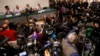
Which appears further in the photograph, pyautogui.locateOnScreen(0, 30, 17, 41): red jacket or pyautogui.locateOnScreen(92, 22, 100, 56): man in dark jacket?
pyautogui.locateOnScreen(0, 30, 17, 41): red jacket

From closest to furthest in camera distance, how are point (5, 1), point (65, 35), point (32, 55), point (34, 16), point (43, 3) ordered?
1. point (32, 55)
2. point (65, 35)
3. point (34, 16)
4. point (5, 1)
5. point (43, 3)

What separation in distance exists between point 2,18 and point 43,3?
13.2ft

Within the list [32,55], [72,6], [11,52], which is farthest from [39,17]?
[32,55]

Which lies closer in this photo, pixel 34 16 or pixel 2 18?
pixel 2 18

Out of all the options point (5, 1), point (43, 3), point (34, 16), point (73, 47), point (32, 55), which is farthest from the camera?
point (43, 3)

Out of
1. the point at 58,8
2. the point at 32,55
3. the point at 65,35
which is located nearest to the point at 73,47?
the point at 65,35

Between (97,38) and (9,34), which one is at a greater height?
(97,38)

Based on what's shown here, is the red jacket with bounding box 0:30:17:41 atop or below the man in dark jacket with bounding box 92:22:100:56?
below

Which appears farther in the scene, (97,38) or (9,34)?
(9,34)

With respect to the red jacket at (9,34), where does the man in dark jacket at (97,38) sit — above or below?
above

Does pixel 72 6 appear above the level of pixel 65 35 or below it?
below

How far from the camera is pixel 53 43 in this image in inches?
109

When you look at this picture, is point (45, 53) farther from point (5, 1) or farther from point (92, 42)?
point (5, 1)

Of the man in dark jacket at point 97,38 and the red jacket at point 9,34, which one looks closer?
the man in dark jacket at point 97,38
